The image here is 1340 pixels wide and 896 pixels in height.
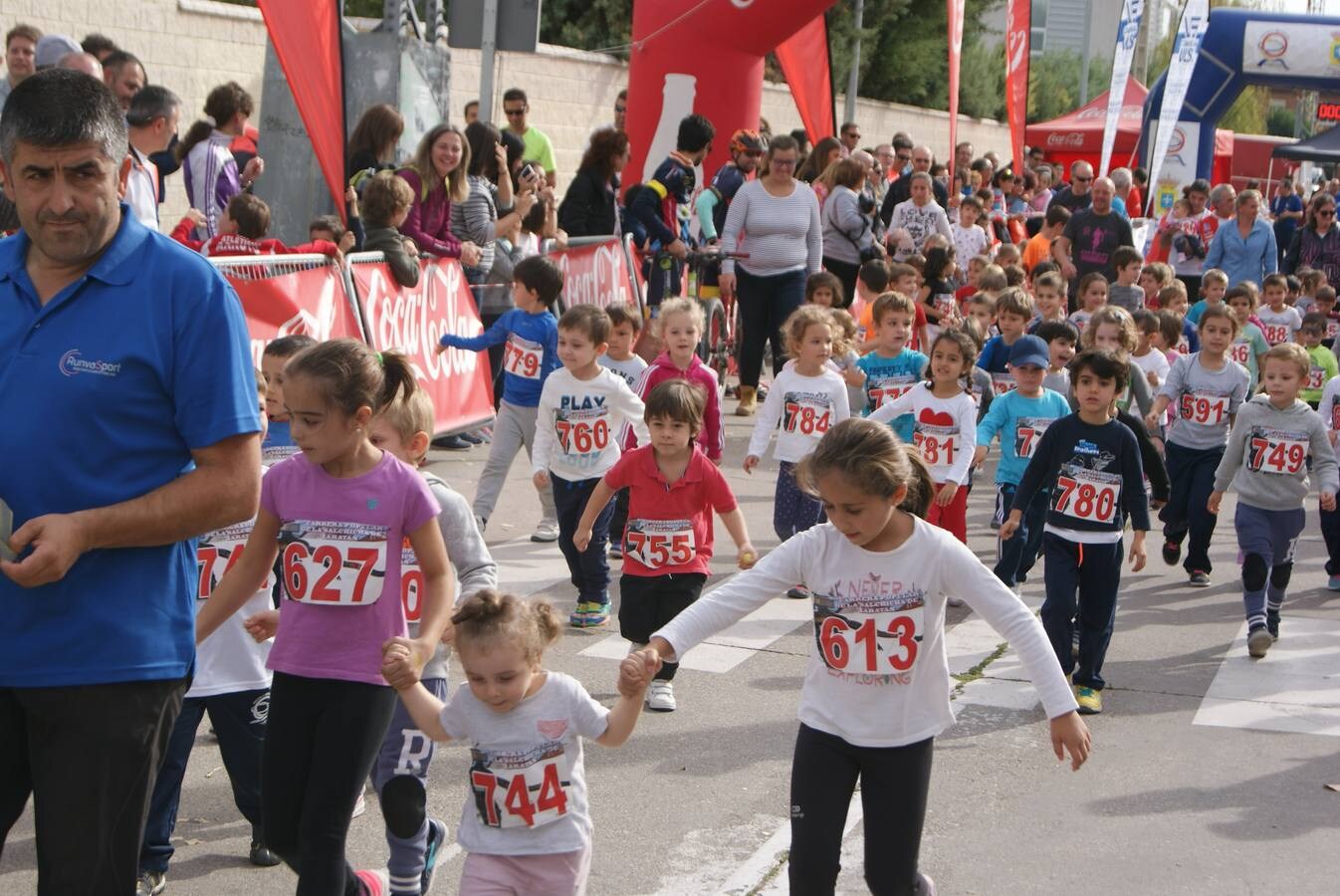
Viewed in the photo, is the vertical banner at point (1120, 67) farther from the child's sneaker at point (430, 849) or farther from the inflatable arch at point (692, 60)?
the child's sneaker at point (430, 849)

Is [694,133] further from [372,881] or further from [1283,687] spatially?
[372,881]

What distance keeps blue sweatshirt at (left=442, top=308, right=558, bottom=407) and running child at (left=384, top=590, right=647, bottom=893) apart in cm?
526

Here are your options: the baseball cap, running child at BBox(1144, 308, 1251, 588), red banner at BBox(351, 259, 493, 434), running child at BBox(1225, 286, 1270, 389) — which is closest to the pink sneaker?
red banner at BBox(351, 259, 493, 434)

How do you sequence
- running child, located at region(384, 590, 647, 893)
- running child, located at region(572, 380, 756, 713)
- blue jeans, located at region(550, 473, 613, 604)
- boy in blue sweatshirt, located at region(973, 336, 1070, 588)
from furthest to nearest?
boy in blue sweatshirt, located at region(973, 336, 1070, 588) < blue jeans, located at region(550, 473, 613, 604) < running child, located at region(572, 380, 756, 713) < running child, located at region(384, 590, 647, 893)

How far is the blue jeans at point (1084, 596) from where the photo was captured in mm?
7116

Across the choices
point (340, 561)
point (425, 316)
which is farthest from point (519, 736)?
point (425, 316)

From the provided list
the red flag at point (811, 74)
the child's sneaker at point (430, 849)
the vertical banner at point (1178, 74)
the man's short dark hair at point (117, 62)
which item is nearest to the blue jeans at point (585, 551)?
the child's sneaker at point (430, 849)

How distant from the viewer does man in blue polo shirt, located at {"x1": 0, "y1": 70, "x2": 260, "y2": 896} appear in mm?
2988

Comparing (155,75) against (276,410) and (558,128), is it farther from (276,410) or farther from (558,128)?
(276,410)

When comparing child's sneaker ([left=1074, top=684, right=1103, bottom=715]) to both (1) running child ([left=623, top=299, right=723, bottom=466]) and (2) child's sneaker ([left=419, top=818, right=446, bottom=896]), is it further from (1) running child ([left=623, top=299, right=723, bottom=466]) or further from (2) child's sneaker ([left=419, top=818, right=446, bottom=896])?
(2) child's sneaker ([left=419, top=818, right=446, bottom=896])

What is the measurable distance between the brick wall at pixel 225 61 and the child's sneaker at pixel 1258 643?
12.3 m

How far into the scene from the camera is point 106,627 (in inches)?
119

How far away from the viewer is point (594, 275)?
43.3 ft

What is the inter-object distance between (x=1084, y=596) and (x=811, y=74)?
12055mm
